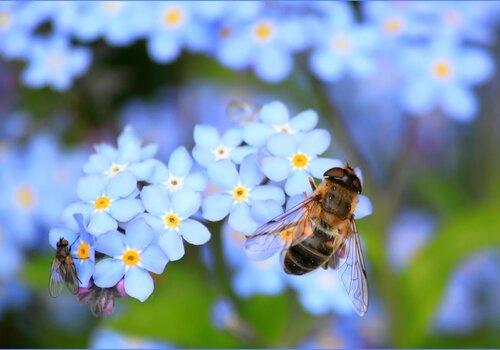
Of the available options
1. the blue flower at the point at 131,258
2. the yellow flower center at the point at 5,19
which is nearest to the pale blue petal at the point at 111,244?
the blue flower at the point at 131,258

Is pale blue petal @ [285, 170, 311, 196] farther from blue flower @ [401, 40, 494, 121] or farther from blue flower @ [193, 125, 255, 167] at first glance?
blue flower @ [401, 40, 494, 121]

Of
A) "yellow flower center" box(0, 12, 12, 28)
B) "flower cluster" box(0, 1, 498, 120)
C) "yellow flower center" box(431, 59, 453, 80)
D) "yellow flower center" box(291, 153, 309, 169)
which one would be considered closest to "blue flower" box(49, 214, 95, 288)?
"yellow flower center" box(291, 153, 309, 169)

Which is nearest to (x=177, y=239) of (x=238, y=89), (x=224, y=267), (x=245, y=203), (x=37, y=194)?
(x=245, y=203)

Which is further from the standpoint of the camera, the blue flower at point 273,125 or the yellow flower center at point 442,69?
the yellow flower center at point 442,69

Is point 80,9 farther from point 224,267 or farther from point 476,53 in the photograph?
point 476,53

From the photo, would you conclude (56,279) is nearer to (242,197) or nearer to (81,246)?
(81,246)

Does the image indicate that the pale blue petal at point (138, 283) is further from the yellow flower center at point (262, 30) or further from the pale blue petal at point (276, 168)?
the yellow flower center at point (262, 30)

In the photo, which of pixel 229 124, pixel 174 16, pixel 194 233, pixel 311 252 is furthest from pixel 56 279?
pixel 229 124
